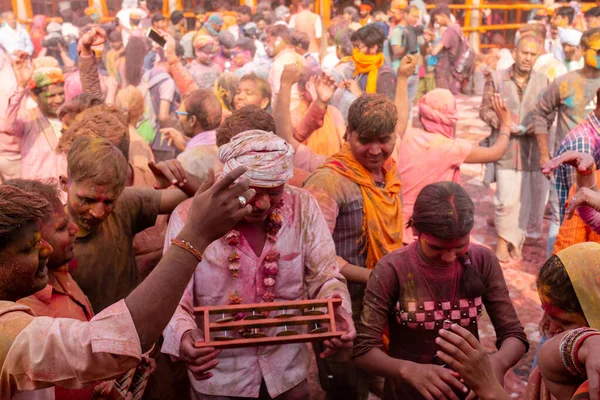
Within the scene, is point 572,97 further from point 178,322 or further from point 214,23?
point 214,23

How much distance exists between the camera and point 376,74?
8.75 m

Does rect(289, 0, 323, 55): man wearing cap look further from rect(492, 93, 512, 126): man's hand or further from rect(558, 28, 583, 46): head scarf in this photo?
rect(492, 93, 512, 126): man's hand

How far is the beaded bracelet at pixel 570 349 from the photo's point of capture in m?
1.94

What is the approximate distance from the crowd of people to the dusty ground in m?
0.66

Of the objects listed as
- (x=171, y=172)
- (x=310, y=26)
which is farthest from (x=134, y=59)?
(x=171, y=172)

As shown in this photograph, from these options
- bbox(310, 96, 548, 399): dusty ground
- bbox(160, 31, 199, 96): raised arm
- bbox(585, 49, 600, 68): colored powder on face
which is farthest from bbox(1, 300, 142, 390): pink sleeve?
bbox(160, 31, 199, 96): raised arm

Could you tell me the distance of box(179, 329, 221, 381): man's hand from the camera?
283cm

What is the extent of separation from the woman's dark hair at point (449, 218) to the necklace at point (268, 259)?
24.2 inches

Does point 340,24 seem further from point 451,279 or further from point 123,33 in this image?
point 451,279

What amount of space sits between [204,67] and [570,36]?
6.93 meters

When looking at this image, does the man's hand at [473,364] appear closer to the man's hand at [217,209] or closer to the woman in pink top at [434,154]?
the man's hand at [217,209]

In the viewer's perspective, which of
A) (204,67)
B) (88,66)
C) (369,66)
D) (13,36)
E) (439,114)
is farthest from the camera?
(13,36)

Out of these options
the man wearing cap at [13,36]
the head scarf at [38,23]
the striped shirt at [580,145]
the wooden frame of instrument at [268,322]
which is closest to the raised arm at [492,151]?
the striped shirt at [580,145]

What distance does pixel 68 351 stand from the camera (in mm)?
1833
